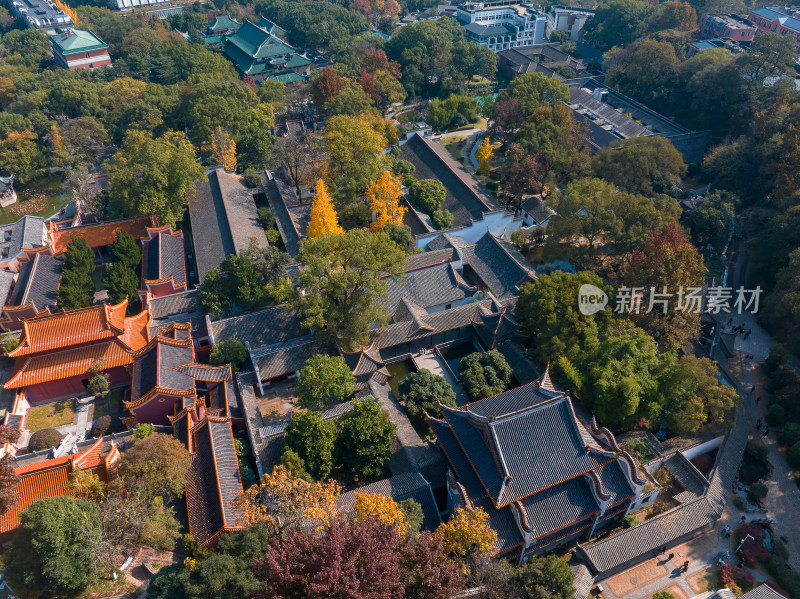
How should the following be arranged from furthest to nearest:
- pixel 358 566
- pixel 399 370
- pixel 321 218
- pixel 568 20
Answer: pixel 568 20
pixel 321 218
pixel 399 370
pixel 358 566

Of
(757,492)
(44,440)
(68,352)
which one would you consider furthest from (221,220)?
(757,492)

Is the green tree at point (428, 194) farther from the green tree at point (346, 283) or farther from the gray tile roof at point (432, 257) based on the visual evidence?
the green tree at point (346, 283)

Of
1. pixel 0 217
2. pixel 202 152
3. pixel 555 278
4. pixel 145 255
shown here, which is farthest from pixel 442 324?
pixel 0 217

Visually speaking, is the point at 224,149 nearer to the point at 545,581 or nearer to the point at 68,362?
the point at 68,362

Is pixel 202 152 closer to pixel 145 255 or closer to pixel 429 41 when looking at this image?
pixel 145 255

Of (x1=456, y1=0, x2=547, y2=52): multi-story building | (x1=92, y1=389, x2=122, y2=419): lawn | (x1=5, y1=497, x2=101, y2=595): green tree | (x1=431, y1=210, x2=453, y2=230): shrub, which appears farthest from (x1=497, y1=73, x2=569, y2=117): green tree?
(x1=5, y1=497, x2=101, y2=595): green tree
